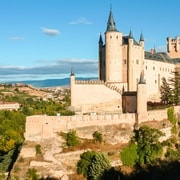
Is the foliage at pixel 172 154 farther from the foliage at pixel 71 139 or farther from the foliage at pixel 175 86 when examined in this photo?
the foliage at pixel 175 86

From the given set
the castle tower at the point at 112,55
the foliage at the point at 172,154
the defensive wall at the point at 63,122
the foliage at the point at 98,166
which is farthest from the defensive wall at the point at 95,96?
the foliage at the point at 98,166

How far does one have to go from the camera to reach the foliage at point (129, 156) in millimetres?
35438

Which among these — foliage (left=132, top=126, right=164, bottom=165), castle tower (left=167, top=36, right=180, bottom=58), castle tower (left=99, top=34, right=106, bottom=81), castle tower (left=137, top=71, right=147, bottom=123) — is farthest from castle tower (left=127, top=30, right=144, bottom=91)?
castle tower (left=167, top=36, right=180, bottom=58)

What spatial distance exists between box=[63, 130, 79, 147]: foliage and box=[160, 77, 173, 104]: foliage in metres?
14.8

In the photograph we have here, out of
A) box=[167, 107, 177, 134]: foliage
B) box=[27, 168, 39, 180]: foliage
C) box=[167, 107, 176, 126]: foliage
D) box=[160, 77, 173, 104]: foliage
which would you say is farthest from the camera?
box=[160, 77, 173, 104]: foliage

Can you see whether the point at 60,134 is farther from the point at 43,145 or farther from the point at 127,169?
the point at 127,169

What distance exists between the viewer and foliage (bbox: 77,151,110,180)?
32812mm

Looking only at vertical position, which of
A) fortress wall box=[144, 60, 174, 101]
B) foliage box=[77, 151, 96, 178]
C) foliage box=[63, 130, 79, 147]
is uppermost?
fortress wall box=[144, 60, 174, 101]

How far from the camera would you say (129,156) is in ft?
117

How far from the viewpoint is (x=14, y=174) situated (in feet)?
109

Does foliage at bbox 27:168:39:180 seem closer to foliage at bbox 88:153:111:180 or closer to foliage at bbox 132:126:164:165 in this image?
foliage at bbox 88:153:111:180

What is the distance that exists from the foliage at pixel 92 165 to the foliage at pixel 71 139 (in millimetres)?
1368

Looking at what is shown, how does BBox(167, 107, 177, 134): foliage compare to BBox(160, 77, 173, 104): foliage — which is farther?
BBox(160, 77, 173, 104): foliage

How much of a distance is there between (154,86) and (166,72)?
13.6ft
